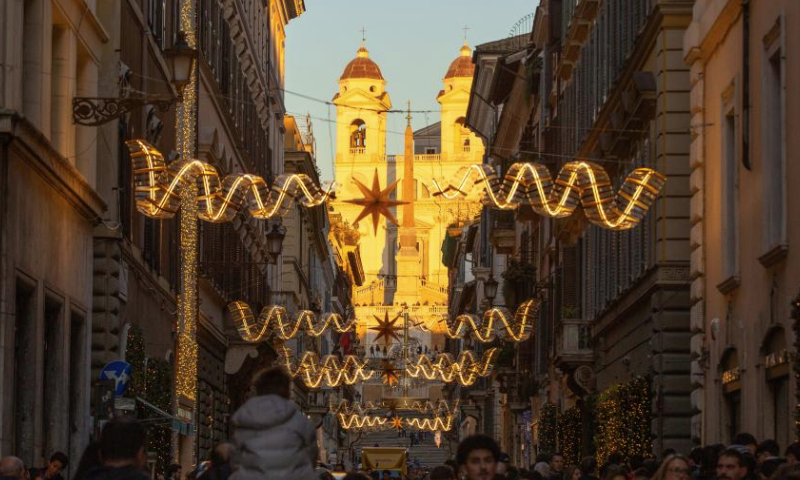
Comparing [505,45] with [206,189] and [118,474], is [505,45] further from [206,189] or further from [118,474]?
[118,474]

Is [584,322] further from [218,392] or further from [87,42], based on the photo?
[87,42]

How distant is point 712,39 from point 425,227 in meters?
171

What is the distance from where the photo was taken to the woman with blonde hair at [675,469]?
1377 cm

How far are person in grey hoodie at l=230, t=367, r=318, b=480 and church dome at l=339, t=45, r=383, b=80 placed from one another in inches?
7045

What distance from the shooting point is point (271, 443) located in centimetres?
1043

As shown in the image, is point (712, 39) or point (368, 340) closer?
point (712, 39)

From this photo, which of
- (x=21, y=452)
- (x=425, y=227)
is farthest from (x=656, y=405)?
(x=425, y=227)

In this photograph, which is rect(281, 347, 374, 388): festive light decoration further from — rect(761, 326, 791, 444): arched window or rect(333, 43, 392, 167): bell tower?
rect(333, 43, 392, 167): bell tower

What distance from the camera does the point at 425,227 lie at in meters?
197

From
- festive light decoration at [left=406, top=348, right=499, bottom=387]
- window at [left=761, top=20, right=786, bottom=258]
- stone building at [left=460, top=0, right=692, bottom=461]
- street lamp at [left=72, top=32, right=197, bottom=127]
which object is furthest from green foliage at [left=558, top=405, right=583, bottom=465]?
street lamp at [left=72, top=32, right=197, bottom=127]

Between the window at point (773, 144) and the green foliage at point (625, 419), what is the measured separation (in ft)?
23.6

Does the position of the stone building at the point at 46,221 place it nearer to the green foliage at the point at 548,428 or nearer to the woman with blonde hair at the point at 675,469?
the woman with blonde hair at the point at 675,469

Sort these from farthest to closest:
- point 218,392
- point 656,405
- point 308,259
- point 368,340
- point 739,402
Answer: point 368,340 < point 308,259 < point 218,392 < point 656,405 < point 739,402

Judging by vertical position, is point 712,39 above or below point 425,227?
below
